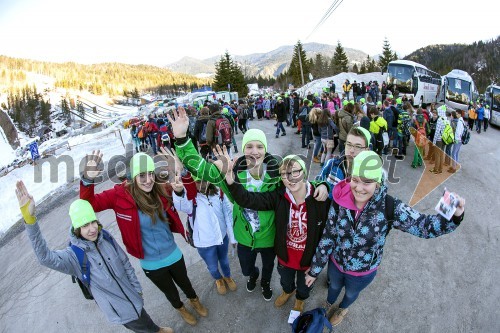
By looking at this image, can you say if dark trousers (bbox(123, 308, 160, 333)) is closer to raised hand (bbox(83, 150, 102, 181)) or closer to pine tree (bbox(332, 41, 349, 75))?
raised hand (bbox(83, 150, 102, 181))

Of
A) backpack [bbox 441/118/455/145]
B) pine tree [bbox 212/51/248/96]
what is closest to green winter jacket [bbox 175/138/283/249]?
backpack [bbox 441/118/455/145]

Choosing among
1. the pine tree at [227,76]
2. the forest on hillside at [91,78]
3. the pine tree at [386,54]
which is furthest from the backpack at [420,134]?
the forest on hillside at [91,78]

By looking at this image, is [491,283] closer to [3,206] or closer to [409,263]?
[409,263]

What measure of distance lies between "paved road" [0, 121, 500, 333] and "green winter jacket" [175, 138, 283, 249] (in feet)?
3.64

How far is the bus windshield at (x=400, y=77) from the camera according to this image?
2089 cm

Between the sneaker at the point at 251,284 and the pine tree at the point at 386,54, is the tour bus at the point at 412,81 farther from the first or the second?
the pine tree at the point at 386,54

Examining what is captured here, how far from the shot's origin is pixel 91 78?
151 meters

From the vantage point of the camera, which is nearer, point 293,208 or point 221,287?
point 293,208

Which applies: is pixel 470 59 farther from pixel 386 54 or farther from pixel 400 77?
pixel 400 77

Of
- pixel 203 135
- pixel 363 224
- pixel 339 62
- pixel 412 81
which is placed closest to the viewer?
pixel 363 224

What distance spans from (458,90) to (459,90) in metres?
0.07

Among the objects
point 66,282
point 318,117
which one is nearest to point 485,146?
point 318,117

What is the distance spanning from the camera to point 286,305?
3424 millimetres

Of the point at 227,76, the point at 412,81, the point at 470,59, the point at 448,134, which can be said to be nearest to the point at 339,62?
the point at 227,76
